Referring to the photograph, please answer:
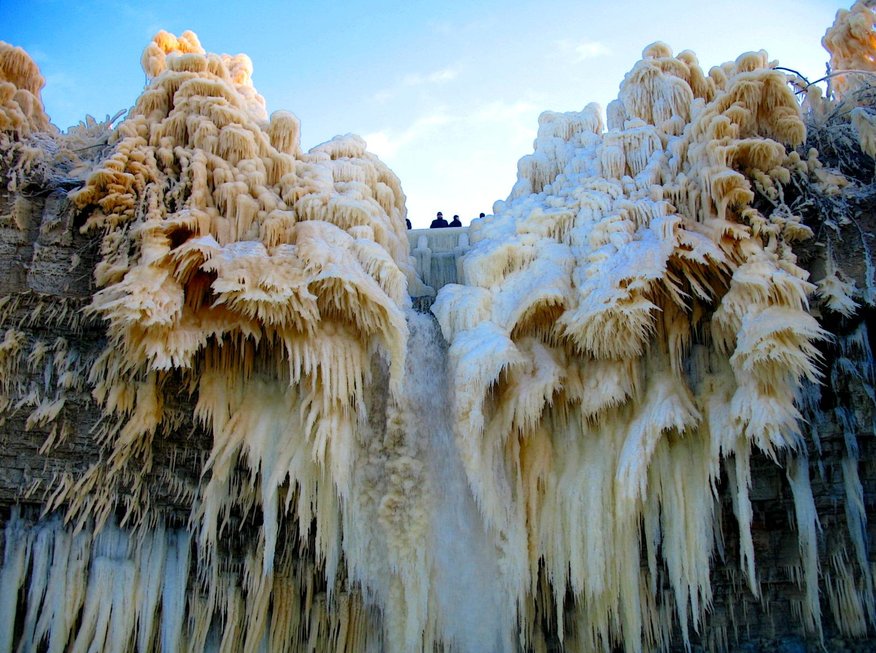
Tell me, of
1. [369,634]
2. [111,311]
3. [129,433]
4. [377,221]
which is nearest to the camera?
[111,311]

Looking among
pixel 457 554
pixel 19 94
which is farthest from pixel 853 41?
pixel 19 94

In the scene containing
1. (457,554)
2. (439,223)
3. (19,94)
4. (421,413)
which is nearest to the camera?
(457,554)

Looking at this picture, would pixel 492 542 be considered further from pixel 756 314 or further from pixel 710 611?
pixel 756 314

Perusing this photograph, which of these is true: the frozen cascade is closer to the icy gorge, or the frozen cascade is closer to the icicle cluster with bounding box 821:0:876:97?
the icy gorge

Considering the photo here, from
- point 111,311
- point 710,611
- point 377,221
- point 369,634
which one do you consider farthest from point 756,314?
point 111,311

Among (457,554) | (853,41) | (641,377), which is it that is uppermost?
(853,41)

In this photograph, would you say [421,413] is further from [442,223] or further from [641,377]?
[442,223]

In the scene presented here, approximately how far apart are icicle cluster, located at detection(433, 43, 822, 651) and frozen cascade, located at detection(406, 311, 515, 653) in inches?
8.2

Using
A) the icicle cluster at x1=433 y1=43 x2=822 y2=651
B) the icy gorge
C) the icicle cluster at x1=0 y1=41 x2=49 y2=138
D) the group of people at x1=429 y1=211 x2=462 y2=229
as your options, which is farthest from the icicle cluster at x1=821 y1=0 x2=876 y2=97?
the icicle cluster at x1=0 y1=41 x2=49 y2=138

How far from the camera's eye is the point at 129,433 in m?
7.29

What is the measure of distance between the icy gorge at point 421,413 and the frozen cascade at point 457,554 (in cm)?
3

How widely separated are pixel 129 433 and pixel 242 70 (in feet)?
16.8

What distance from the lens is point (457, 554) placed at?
7512 millimetres

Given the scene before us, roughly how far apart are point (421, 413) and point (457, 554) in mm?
1403
